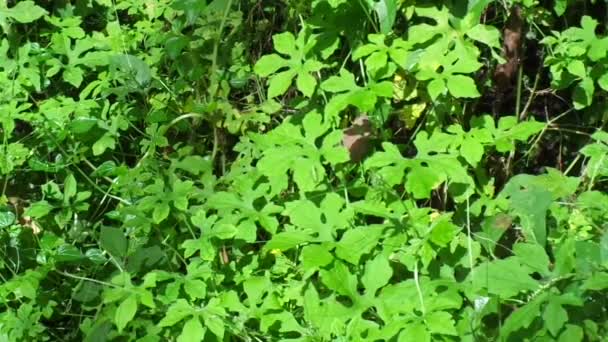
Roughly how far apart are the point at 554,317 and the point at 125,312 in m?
1.12

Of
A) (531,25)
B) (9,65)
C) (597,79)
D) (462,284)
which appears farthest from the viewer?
(9,65)

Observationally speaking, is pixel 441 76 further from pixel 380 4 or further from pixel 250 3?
pixel 250 3

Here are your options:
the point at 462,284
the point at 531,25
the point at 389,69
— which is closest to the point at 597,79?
the point at 531,25

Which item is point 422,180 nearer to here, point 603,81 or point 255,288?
point 255,288

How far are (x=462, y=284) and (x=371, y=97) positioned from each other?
1.87 ft

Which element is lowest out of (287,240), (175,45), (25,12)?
(287,240)

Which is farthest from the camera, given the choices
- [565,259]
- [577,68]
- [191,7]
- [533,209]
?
[191,7]

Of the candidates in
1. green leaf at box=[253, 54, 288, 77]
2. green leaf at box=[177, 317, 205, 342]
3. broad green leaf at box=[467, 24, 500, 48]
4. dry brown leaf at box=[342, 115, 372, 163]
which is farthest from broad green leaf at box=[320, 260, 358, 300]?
broad green leaf at box=[467, 24, 500, 48]

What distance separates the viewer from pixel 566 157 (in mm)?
3074

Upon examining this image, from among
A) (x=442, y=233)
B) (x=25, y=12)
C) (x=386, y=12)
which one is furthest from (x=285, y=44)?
(x=25, y=12)

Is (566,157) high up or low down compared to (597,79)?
down

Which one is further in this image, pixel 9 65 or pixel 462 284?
pixel 9 65

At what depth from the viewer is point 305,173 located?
93.8 inches

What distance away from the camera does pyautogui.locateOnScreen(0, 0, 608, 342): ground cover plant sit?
2.24 metres
